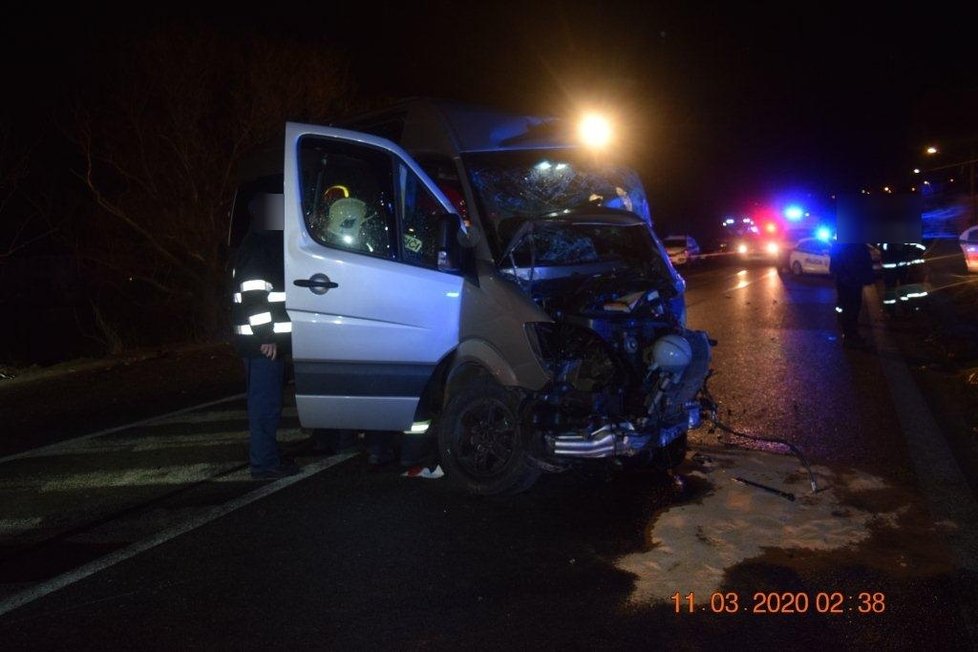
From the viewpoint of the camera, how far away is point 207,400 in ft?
32.9

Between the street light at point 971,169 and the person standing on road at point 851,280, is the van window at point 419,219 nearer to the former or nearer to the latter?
the person standing on road at point 851,280

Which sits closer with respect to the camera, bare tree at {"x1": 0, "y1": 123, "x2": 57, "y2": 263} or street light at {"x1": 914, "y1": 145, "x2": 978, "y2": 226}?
bare tree at {"x1": 0, "y1": 123, "x2": 57, "y2": 263}

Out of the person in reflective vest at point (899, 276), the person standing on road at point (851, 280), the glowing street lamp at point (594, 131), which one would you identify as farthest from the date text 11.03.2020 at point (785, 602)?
the person in reflective vest at point (899, 276)

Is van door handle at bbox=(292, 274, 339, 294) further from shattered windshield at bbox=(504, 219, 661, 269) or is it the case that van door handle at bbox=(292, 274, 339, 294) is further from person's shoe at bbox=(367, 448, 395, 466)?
person's shoe at bbox=(367, 448, 395, 466)

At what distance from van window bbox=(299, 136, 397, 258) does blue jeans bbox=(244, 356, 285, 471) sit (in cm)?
105

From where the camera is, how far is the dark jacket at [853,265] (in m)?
12.4

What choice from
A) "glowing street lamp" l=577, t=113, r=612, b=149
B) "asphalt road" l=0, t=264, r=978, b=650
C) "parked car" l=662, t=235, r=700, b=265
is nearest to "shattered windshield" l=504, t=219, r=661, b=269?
"glowing street lamp" l=577, t=113, r=612, b=149

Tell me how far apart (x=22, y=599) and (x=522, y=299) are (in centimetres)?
311

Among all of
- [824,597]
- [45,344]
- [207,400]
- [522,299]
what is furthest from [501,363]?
[45,344]

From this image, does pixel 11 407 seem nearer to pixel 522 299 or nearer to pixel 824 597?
pixel 522 299

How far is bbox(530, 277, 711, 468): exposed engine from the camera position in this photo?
205 inches

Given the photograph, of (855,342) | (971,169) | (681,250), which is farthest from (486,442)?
(971,169)

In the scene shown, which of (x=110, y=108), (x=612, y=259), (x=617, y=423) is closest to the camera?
(x=617, y=423)

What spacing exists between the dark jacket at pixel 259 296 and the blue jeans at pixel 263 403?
0.17 m
